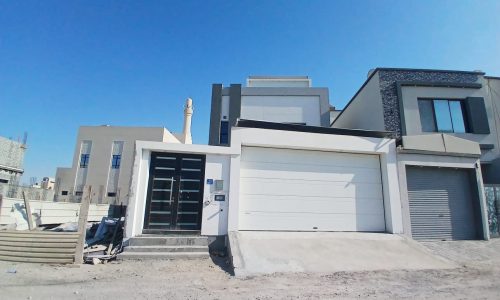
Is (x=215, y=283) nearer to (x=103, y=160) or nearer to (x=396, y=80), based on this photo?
(x=396, y=80)

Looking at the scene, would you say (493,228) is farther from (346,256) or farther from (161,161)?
(161,161)

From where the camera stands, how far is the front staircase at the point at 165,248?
7.61m

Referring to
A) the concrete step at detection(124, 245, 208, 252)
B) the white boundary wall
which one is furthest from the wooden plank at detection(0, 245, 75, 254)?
the white boundary wall

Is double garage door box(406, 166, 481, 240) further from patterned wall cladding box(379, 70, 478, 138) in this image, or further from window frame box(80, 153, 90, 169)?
window frame box(80, 153, 90, 169)

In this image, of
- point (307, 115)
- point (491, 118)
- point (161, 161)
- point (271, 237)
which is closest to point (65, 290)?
point (161, 161)

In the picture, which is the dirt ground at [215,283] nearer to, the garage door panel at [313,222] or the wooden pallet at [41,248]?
the wooden pallet at [41,248]

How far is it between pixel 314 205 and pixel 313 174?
3.78ft

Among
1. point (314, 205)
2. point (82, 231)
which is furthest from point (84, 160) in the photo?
point (314, 205)

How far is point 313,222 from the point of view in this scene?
9.76 m

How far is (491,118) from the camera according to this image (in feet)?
45.4

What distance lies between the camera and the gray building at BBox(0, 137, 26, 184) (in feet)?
115

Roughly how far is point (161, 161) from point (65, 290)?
189 inches

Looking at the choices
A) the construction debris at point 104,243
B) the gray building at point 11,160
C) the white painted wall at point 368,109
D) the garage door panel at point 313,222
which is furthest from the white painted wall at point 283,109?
the gray building at point 11,160

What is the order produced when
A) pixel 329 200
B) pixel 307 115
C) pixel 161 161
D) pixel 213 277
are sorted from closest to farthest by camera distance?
pixel 213 277, pixel 161 161, pixel 329 200, pixel 307 115
